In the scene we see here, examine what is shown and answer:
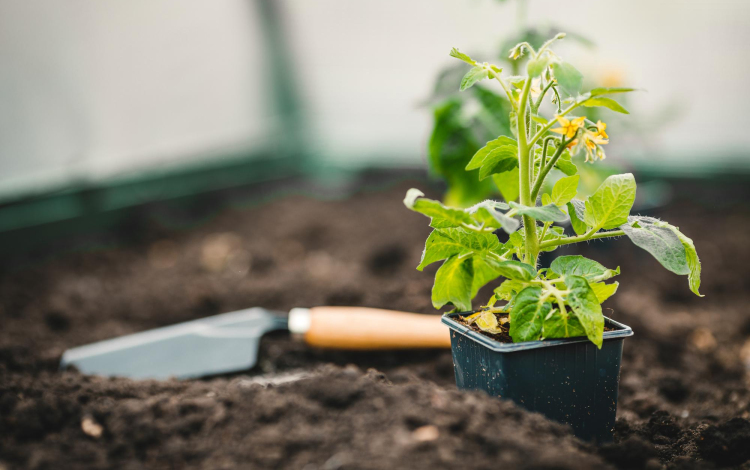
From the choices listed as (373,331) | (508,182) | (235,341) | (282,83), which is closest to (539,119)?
(508,182)

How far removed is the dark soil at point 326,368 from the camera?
64 cm

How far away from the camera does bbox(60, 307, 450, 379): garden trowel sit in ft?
3.99

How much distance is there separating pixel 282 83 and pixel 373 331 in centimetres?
242

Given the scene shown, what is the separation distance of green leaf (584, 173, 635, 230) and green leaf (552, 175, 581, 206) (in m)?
0.03

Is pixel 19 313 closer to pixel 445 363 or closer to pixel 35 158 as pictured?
pixel 35 158

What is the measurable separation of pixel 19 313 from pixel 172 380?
0.88m

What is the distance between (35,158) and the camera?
84.4 inches

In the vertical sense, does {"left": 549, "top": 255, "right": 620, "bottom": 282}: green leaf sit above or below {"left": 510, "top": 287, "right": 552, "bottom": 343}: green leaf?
above

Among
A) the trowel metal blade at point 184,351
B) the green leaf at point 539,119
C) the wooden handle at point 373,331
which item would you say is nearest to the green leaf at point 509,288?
the green leaf at point 539,119

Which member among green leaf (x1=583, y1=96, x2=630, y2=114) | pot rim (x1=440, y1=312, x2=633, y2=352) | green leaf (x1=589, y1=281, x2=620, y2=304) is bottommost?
pot rim (x1=440, y1=312, x2=633, y2=352)

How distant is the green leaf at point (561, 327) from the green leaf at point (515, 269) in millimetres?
58

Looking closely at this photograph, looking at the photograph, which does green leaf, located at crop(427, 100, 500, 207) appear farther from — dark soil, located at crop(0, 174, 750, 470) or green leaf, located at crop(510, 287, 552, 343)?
green leaf, located at crop(510, 287, 552, 343)

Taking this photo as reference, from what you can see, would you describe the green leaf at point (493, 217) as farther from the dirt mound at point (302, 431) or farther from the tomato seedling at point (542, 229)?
the dirt mound at point (302, 431)

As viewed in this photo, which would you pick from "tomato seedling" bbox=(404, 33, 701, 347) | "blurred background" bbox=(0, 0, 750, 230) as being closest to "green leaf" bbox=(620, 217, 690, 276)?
"tomato seedling" bbox=(404, 33, 701, 347)
